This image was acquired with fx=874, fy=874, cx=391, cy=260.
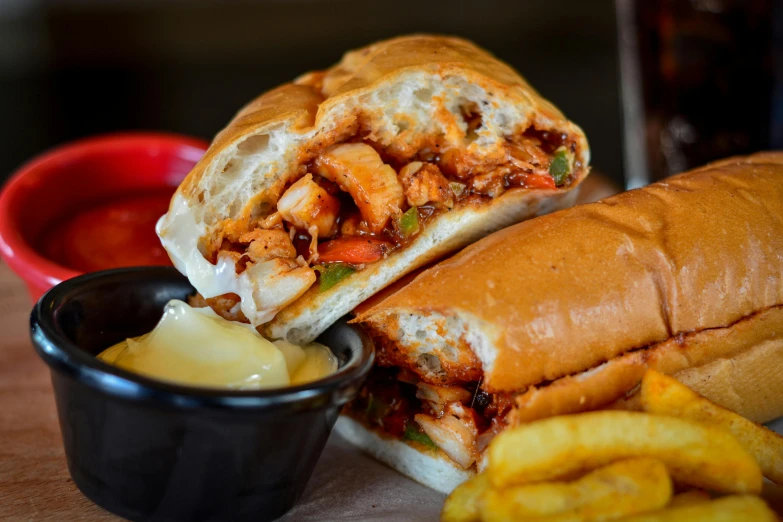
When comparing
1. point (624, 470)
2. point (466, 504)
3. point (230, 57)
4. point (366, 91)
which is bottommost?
point (230, 57)

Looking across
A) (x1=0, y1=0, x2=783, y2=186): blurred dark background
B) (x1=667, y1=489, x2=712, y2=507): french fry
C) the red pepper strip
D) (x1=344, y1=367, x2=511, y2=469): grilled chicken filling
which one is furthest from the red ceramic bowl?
(x1=0, y1=0, x2=783, y2=186): blurred dark background

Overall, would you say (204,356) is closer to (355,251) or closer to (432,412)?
(355,251)

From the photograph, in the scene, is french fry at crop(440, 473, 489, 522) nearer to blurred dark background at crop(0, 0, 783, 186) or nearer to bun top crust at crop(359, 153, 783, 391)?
bun top crust at crop(359, 153, 783, 391)

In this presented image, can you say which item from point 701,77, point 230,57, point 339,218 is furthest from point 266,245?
point 230,57

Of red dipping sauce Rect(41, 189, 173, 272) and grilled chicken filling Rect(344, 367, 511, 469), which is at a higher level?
red dipping sauce Rect(41, 189, 173, 272)

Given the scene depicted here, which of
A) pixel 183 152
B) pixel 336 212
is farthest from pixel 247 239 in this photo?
pixel 183 152

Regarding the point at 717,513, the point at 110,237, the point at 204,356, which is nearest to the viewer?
the point at 717,513
